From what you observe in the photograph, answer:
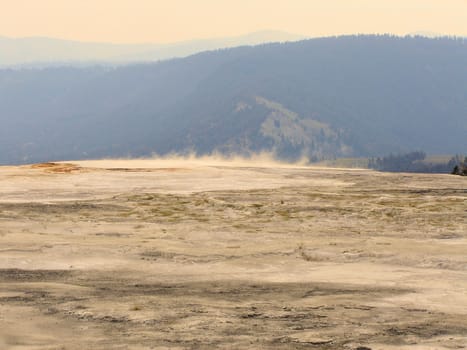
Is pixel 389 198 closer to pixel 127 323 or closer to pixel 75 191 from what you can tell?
pixel 75 191

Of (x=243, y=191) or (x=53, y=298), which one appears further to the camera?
(x=243, y=191)

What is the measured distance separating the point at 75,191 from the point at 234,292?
26099 mm

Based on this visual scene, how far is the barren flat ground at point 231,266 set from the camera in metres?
16.7

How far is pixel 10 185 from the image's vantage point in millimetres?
47000

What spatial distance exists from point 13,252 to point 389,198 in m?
21.8

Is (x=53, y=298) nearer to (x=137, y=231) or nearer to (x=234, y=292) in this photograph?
(x=234, y=292)

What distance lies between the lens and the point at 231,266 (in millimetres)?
24938

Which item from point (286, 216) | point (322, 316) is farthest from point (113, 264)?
point (286, 216)

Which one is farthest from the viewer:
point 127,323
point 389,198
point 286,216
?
point 389,198

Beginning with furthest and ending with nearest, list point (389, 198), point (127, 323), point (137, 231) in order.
Result: point (389, 198) < point (137, 231) < point (127, 323)

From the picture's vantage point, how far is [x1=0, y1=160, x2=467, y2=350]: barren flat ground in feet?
54.8

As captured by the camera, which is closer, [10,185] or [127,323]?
[127,323]

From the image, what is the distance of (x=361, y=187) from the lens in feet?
157

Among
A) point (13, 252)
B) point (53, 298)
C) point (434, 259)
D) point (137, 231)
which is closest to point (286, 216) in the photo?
point (137, 231)
